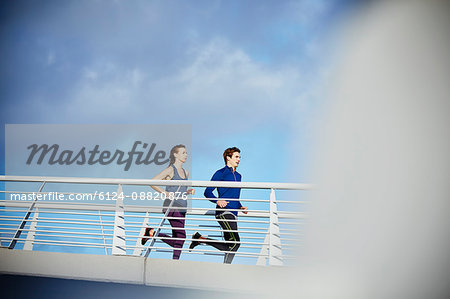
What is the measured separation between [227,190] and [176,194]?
0.63 m

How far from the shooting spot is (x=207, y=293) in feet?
17.4

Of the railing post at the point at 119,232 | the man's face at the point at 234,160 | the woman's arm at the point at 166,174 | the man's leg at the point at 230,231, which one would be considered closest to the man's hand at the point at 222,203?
the man's leg at the point at 230,231

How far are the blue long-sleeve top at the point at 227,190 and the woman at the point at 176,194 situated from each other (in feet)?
0.87

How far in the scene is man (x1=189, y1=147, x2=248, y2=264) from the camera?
5.63m

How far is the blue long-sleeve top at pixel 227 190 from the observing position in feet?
18.9

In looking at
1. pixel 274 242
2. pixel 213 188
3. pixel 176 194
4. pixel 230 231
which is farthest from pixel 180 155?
pixel 274 242

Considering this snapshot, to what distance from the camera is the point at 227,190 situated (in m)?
5.82

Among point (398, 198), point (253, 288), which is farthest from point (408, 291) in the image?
point (253, 288)

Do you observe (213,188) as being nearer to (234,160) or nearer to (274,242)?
(234,160)

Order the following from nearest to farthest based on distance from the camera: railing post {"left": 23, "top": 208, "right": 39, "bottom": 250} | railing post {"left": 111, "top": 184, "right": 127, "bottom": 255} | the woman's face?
railing post {"left": 111, "top": 184, "right": 127, "bottom": 255}, the woman's face, railing post {"left": 23, "top": 208, "right": 39, "bottom": 250}

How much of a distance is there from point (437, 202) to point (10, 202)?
593cm

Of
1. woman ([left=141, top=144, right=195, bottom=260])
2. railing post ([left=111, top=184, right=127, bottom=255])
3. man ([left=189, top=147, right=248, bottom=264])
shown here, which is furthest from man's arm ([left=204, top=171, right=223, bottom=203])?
railing post ([left=111, top=184, right=127, bottom=255])

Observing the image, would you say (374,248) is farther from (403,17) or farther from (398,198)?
(403,17)

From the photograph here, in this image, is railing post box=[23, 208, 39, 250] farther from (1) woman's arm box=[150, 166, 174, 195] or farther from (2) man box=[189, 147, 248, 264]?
(2) man box=[189, 147, 248, 264]
